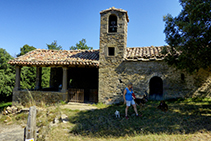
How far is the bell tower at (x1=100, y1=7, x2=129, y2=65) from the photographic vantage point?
989cm

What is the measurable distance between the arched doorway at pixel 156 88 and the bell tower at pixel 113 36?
2788 mm

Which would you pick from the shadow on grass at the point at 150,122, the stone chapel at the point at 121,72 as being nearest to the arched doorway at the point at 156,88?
the stone chapel at the point at 121,72

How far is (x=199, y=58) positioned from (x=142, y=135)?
436 cm

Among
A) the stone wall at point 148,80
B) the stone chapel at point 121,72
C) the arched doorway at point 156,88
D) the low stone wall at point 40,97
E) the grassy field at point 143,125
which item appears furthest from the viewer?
the low stone wall at point 40,97

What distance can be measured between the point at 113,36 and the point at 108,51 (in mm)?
1148

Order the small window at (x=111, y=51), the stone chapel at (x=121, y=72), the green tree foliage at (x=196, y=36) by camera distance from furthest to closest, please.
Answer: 1. the small window at (x=111, y=51)
2. the stone chapel at (x=121, y=72)
3. the green tree foliage at (x=196, y=36)

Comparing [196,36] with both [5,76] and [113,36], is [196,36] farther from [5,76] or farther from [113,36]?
[5,76]

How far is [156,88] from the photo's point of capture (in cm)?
961

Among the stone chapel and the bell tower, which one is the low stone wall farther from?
the bell tower

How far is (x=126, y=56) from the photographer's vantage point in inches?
397

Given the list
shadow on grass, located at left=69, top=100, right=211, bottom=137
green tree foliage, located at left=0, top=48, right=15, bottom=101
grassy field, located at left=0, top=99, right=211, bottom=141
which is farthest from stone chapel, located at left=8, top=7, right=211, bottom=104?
green tree foliage, located at left=0, top=48, right=15, bottom=101

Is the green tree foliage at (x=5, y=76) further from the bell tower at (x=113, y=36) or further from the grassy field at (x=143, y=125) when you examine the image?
the bell tower at (x=113, y=36)

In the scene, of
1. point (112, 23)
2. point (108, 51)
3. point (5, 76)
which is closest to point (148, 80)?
point (108, 51)

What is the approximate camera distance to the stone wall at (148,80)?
8.77 meters
